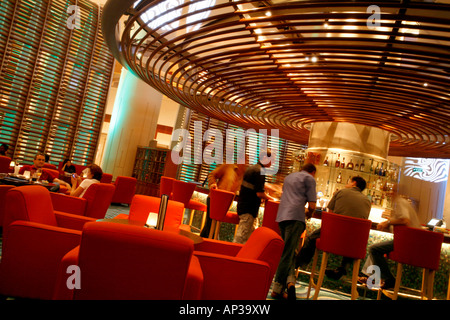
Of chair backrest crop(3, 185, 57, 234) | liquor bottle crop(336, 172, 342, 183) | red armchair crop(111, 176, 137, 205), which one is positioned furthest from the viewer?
red armchair crop(111, 176, 137, 205)

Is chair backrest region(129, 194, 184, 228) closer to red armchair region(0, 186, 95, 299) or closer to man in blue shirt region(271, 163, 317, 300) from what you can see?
man in blue shirt region(271, 163, 317, 300)

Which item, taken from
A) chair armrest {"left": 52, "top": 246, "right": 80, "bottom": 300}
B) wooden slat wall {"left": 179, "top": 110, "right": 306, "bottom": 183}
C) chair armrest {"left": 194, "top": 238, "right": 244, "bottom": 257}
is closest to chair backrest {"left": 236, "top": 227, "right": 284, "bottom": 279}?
chair armrest {"left": 194, "top": 238, "right": 244, "bottom": 257}

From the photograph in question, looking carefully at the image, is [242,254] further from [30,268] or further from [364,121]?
[364,121]

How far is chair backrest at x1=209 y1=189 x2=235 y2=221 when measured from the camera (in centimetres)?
522

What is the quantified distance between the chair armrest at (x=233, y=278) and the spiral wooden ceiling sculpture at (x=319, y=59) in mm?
1910

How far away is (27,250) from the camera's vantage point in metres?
2.33

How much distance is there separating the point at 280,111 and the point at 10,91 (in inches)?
250

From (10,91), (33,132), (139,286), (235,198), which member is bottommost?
(139,286)

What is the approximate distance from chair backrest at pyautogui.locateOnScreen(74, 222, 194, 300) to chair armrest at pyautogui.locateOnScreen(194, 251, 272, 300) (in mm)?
628

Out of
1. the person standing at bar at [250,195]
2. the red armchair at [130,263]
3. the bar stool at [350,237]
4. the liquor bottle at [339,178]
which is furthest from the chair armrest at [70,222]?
the liquor bottle at [339,178]

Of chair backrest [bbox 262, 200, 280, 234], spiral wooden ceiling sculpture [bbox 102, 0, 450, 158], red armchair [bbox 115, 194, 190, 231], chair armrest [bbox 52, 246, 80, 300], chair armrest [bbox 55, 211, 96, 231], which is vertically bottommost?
chair armrest [bbox 52, 246, 80, 300]

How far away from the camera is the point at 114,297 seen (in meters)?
1.65
